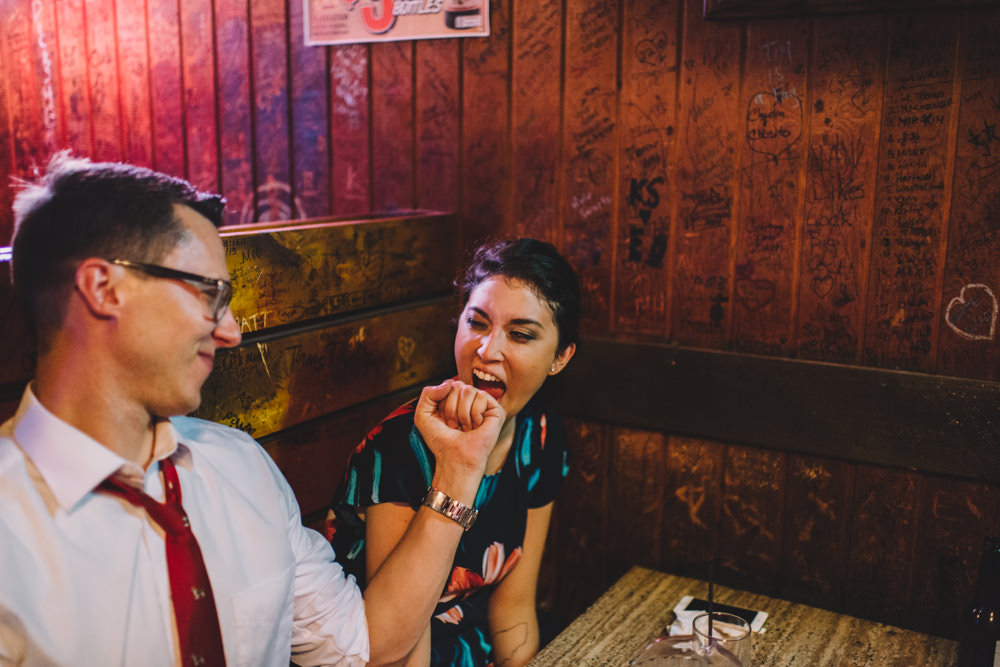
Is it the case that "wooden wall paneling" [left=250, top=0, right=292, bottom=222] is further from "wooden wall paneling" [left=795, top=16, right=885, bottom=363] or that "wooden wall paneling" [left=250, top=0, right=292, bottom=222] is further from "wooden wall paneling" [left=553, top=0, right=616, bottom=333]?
"wooden wall paneling" [left=795, top=16, right=885, bottom=363]

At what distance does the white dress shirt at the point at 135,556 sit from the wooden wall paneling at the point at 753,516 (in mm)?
1559

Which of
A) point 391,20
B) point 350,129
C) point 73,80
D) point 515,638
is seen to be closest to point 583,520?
point 515,638

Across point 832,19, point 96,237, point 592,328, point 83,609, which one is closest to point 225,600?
point 83,609

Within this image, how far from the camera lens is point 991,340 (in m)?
2.46

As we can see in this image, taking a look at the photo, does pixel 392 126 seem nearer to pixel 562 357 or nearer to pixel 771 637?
pixel 562 357

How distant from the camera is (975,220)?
2438 mm

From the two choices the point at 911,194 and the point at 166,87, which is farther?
the point at 166,87

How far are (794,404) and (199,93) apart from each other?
273cm

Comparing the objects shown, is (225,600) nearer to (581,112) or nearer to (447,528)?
(447,528)

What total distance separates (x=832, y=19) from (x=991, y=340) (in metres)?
1.07

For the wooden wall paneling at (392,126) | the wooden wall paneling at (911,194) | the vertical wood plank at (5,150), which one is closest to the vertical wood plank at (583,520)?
the wooden wall paneling at (911,194)

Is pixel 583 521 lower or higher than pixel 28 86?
lower

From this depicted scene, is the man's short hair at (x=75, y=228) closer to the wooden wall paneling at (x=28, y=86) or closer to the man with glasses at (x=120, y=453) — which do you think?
the man with glasses at (x=120, y=453)

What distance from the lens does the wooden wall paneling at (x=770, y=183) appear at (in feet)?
8.55
